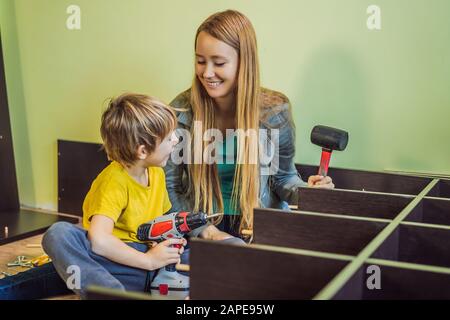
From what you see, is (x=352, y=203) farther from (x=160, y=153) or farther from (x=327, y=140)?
(x=160, y=153)

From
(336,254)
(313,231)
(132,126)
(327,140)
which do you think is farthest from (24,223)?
(336,254)

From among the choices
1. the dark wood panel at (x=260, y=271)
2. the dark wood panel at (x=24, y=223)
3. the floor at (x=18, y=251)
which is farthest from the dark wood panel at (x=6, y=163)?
the dark wood panel at (x=260, y=271)

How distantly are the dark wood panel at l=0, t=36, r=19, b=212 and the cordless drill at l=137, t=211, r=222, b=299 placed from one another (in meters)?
1.53

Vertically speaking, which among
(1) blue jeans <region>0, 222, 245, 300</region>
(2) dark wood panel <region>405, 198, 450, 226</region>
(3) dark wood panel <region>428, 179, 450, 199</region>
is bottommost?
(1) blue jeans <region>0, 222, 245, 300</region>

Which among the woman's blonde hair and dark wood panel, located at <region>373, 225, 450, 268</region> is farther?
the woman's blonde hair

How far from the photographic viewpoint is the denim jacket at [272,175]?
7.25 feet

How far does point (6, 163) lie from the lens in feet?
10.4

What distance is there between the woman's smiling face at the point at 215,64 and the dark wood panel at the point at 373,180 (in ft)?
1.73

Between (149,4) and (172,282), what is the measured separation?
4.78 feet

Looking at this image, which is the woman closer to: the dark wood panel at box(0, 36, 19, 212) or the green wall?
the green wall

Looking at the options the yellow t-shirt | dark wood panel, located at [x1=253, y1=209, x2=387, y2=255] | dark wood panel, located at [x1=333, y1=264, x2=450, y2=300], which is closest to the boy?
the yellow t-shirt

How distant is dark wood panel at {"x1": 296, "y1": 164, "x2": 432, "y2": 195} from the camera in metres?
1.89
